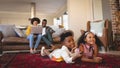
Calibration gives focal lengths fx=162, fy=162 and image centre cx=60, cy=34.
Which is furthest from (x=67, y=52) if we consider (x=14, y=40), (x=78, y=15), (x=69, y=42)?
(x=78, y=15)

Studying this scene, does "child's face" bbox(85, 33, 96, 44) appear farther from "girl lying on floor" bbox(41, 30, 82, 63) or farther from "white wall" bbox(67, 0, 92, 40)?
"white wall" bbox(67, 0, 92, 40)

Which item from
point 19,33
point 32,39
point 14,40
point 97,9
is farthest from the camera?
point 97,9

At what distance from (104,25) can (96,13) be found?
1067mm

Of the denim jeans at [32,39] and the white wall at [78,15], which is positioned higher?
the white wall at [78,15]

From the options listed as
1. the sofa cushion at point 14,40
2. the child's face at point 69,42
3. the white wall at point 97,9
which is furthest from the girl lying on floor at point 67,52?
the white wall at point 97,9

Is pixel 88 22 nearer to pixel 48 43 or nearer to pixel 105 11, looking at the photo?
pixel 105 11

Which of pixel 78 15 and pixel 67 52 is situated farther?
pixel 78 15

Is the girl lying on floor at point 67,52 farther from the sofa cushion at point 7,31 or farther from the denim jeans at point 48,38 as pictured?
the sofa cushion at point 7,31

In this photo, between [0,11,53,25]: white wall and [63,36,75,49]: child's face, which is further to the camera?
[0,11,53,25]: white wall

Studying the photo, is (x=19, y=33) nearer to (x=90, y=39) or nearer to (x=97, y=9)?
(x=90, y=39)

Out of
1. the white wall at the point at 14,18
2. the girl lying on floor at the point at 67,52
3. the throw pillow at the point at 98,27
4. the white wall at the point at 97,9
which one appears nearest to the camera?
the girl lying on floor at the point at 67,52

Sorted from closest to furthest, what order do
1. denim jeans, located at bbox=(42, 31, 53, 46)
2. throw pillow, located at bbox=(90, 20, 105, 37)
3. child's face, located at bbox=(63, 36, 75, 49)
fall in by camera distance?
child's face, located at bbox=(63, 36, 75, 49) < denim jeans, located at bbox=(42, 31, 53, 46) < throw pillow, located at bbox=(90, 20, 105, 37)

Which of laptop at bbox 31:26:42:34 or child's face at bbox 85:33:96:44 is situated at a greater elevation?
laptop at bbox 31:26:42:34

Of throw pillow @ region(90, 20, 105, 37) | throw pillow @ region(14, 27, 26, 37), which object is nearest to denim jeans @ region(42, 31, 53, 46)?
throw pillow @ region(14, 27, 26, 37)
